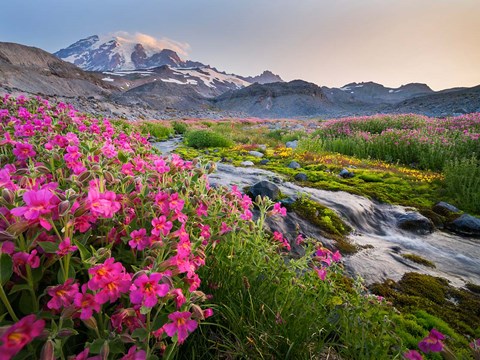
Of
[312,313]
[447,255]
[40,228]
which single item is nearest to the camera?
[40,228]

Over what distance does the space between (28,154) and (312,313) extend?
2361 millimetres

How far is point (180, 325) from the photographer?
103cm

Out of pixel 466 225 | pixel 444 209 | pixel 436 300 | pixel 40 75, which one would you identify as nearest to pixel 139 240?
pixel 436 300

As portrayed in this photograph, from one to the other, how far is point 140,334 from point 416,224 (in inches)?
169

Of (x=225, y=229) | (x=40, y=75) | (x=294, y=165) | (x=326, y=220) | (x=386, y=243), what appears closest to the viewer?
(x=225, y=229)

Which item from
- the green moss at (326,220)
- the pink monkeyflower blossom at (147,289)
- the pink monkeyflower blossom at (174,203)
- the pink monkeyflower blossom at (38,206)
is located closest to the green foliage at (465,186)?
the green moss at (326,220)

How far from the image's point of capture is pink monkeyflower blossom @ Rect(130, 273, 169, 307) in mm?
935

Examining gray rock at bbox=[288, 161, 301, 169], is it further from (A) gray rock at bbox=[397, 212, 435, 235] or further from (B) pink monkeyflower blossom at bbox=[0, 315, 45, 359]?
(B) pink monkeyflower blossom at bbox=[0, 315, 45, 359]

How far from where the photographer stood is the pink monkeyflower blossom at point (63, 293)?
1.00 meters

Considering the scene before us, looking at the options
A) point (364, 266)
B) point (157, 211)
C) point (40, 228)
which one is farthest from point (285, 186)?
point (40, 228)

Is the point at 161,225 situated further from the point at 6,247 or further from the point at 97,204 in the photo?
the point at 6,247

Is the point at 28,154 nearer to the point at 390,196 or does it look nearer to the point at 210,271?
the point at 210,271

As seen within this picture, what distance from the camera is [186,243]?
1.30 m

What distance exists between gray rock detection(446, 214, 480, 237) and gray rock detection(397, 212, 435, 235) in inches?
11.9
